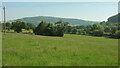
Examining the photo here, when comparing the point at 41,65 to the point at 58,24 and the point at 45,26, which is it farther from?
the point at 58,24

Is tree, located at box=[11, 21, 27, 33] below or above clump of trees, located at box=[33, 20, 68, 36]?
above

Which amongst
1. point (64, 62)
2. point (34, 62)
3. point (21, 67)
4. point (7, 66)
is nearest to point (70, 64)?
point (64, 62)

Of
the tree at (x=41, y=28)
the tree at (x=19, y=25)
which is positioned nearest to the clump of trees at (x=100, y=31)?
the tree at (x=41, y=28)

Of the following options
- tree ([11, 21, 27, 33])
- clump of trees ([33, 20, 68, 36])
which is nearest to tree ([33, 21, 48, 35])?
clump of trees ([33, 20, 68, 36])

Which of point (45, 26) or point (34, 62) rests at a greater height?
point (45, 26)

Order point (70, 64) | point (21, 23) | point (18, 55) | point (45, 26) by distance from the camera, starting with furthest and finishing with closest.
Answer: point (21, 23)
point (45, 26)
point (18, 55)
point (70, 64)

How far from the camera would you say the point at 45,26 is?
53.0 m

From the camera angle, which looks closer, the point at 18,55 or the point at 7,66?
the point at 7,66

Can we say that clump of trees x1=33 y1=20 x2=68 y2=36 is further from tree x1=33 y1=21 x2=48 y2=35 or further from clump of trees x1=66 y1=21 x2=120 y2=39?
clump of trees x1=66 y1=21 x2=120 y2=39

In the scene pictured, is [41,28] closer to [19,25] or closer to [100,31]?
[19,25]

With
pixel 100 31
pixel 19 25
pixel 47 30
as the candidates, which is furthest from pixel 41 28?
pixel 100 31

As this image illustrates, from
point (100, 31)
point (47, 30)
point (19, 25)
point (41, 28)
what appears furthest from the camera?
point (100, 31)

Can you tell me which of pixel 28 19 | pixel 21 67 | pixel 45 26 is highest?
pixel 28 19

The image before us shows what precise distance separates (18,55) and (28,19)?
5555 centimetres
